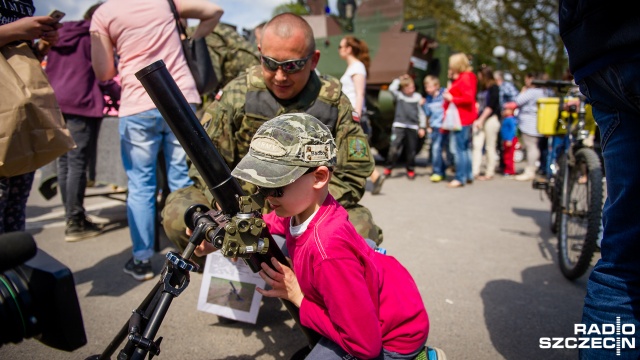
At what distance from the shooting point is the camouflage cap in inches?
60.3

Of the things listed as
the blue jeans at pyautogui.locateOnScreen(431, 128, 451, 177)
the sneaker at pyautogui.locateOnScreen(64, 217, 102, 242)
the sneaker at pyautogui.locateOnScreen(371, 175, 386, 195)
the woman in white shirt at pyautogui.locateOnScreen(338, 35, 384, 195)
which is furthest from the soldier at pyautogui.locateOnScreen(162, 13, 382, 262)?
the blue jeans at pyautogui.locateOnScreen(431, 128, 451, 177)

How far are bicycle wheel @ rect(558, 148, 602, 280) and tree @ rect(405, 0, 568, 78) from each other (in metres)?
16.7

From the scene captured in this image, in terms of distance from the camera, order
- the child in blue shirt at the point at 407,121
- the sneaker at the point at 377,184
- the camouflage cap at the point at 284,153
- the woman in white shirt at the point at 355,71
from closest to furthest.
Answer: the camouflage cap at the point at 284,153 < the woman in white shirt at the point at 355,71 < the sneaker at the point at 377,184 < the child in blue shirt at the point at 407,121

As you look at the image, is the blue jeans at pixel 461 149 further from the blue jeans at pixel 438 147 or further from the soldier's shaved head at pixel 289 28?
the soldier's shaved head at pixel 289 28

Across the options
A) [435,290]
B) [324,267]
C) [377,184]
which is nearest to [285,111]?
[324,267]

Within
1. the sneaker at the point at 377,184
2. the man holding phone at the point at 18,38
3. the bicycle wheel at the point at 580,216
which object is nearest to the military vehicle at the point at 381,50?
the sneaker at the point at 377,184

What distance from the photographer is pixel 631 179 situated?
142cm

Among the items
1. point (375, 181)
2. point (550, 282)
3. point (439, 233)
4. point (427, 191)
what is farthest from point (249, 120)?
point (427, 191)

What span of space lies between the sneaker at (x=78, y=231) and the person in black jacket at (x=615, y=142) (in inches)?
153

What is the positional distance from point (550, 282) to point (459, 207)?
2357 mm

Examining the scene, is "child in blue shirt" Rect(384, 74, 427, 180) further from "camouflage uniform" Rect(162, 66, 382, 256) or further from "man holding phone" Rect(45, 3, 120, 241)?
"camouflage uniform" Rect(162, 66, 382, 256)

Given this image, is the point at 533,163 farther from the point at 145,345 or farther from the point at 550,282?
the point at 145,345

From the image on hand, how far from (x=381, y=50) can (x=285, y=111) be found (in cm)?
665

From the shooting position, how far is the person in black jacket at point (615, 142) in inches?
52.8
